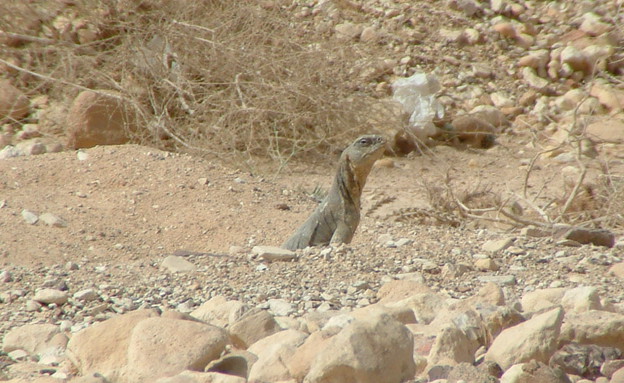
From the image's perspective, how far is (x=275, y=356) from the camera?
8.61 feet

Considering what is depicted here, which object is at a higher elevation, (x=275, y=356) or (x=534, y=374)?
(x=534, y=374)

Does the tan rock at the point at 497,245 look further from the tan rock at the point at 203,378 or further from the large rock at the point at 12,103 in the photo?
the large rock at the point at 12,103

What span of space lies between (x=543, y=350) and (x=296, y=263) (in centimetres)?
224

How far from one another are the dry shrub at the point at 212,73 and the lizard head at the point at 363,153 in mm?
2200

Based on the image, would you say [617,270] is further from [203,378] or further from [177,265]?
[203,378]

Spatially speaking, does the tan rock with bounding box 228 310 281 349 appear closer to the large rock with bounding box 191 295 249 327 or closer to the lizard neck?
the large rock with bounding box 191 295 249 327

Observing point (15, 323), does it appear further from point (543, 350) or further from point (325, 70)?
point (325, 70)

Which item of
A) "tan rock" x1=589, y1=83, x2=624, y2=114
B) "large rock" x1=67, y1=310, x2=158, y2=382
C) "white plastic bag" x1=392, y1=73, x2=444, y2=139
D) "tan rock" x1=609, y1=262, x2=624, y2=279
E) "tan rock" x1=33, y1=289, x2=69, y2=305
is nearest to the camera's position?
"large rock" x1=67, y1=310, x2=158, y2=382

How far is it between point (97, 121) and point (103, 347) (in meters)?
5.71

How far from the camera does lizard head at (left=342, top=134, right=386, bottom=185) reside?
5.75m

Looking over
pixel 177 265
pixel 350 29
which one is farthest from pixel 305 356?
pixel 350 29

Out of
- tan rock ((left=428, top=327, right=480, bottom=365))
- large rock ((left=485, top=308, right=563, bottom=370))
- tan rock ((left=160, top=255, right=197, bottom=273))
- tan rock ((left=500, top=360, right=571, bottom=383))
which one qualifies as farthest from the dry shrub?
tan rock ((left=500, top=360, right=571, bottom=383))

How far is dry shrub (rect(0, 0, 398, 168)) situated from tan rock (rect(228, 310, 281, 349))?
496 centimetres

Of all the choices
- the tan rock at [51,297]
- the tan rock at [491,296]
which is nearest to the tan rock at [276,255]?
the tan rock at [51,297]
